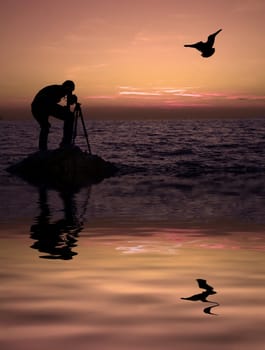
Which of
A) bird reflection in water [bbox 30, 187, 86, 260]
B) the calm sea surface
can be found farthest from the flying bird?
bird reflection in water [bbox 30, 187, 86, 260]

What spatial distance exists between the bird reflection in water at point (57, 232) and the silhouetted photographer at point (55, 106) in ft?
21.6

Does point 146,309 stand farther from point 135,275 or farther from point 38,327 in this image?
point 135,275

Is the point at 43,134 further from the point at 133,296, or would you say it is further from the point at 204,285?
the point at 133,296

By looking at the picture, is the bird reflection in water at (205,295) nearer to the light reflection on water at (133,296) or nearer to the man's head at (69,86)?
the light reflection on water at (133,296)

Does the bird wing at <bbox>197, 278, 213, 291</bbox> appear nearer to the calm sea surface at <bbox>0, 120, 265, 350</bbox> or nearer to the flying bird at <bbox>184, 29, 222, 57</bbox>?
the calm sea surface at <bbox>0, 120, 265, 350</bbox>

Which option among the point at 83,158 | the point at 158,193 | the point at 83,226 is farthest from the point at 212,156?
the point at 83,226

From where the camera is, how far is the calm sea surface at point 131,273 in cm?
429

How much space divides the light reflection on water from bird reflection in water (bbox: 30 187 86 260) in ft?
0.50

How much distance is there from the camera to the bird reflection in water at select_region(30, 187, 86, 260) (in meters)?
7.67

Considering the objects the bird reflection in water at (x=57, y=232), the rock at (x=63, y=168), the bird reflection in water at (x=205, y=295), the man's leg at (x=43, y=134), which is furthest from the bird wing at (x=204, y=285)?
the man's leg at (x=43, y=134)

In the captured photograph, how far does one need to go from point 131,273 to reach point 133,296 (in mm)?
978

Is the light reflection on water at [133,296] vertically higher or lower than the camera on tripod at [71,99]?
lower

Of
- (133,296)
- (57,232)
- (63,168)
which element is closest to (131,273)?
(133,296)

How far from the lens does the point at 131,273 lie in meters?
6.32
